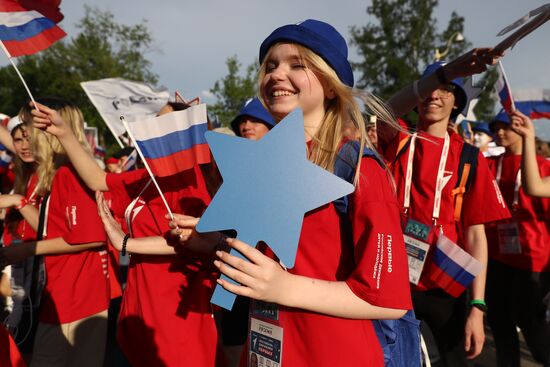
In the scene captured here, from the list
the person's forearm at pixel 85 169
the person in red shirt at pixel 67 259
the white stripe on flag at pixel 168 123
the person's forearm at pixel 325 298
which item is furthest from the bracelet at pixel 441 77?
the person in red shirt at pixel 67 259

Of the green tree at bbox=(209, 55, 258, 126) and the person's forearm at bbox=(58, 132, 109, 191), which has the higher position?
the green tree at bbox=(209, 55, 258, 126)

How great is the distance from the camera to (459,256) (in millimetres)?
2727

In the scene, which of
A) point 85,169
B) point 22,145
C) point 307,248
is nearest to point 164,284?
point 85,169

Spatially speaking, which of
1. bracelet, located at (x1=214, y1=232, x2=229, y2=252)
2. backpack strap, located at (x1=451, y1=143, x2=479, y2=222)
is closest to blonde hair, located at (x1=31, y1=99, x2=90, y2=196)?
bracelet, located at (x1=214, y1=232, x2=229, y2=252)

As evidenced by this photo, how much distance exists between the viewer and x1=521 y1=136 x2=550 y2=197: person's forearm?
11.9 feet

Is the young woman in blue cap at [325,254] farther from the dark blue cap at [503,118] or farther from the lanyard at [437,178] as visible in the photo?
the dark blue cap at [503,118]

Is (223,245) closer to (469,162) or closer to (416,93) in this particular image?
(416,93)

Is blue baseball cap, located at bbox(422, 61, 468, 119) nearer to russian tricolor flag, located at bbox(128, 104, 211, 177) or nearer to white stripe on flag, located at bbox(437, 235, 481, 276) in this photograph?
white stripe on flag, located at bbox(437, 235, 481, 276)

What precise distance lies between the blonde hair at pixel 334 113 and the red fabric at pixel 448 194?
1.41 m

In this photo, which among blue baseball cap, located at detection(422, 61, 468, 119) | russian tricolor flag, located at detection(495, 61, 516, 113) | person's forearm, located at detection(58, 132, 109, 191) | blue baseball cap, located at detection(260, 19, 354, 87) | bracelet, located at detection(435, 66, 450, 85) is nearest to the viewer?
blue baseball cap, located at detection(260, 19, 354, 87)

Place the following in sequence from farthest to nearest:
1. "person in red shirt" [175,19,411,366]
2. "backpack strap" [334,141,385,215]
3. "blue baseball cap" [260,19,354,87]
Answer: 1. "blue baseball cap" [260,19,354,87]
2. "backpack strap" [334,141,385,215]
3. "person in red shirt" [175,19,411,366]

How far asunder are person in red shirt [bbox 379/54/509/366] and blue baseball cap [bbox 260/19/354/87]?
1.23 m

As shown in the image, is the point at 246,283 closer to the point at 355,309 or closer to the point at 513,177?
the point at 355,309

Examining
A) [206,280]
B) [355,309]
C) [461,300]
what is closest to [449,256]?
[461,300]
